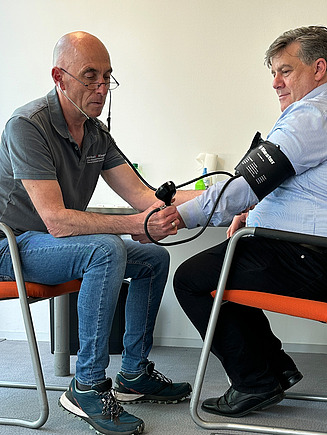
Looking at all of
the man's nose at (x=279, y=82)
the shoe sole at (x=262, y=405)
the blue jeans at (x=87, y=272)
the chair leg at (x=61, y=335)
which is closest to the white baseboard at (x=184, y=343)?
the chair leg at (x=61, y=335)

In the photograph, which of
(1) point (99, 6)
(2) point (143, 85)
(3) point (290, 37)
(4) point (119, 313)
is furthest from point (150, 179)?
(3) point (290, 37)

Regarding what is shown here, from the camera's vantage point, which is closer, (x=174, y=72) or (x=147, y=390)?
(x=147, y=390)

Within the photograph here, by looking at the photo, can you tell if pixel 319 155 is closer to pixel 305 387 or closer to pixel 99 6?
pixel 305 387

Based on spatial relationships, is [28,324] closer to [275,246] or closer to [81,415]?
[81,415]

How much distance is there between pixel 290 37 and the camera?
6.39 ft

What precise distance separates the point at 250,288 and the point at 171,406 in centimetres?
61

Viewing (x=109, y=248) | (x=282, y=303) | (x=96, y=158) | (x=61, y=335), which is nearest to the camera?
(x=282, y=303)

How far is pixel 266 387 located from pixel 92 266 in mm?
700

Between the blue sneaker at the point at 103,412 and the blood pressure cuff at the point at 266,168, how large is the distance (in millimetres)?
749

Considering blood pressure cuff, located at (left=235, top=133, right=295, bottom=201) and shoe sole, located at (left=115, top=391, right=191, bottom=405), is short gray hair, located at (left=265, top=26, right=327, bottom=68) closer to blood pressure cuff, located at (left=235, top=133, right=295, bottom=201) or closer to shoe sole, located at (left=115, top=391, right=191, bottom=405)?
blood pressure cuff, located at (left=235, top=133, right=295, bottom=201)

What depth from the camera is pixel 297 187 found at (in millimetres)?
1793

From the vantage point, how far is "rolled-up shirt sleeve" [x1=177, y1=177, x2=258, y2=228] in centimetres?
181

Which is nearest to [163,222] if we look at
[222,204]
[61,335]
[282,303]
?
[222,204]

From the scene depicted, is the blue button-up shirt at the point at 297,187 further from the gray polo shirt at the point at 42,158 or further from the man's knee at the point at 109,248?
the gray polo shirt at the point at 42,158
